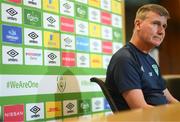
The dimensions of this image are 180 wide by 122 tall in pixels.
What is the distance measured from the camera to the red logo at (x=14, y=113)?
1680mm

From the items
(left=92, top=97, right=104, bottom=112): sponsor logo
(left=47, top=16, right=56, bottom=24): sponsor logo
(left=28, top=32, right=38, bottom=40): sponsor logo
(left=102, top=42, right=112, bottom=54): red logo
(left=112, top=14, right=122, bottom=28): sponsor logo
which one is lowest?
(left=92, top=97, right=104, bottom=112): sponsor logo

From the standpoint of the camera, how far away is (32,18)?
188cm

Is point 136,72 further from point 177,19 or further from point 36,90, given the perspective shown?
point 177,19

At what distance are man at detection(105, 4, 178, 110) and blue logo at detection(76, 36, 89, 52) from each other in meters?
0.43

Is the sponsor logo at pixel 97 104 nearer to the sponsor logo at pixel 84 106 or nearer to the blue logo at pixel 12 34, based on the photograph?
the sponsor logo at pixel 84 106

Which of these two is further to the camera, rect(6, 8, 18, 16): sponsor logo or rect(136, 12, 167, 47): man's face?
rect(136, 12, 167, 47): man's face

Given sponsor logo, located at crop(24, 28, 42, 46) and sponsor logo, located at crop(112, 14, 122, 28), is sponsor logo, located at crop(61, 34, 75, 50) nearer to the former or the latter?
sponsor logo, located at crop(24, 28, 42, 46)

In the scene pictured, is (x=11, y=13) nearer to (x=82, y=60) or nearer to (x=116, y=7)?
(x=82, y=60)

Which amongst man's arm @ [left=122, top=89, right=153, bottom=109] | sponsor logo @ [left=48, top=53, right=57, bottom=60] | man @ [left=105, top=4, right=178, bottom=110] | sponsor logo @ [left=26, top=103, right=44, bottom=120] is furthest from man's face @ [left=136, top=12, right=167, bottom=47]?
sponsor logo @ [left=26, top=103, right=44, bottom=120]

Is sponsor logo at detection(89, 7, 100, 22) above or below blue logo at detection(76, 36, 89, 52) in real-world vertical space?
above

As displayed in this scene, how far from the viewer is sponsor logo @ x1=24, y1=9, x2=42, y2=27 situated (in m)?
1.84

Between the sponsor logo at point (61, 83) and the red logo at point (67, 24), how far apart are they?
328mm

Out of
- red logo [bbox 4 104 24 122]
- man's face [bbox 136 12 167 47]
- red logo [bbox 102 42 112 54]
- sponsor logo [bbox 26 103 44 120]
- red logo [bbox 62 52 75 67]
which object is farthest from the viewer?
red logo [bbox 102 42 112 54]

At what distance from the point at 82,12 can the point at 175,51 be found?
8.74ft
